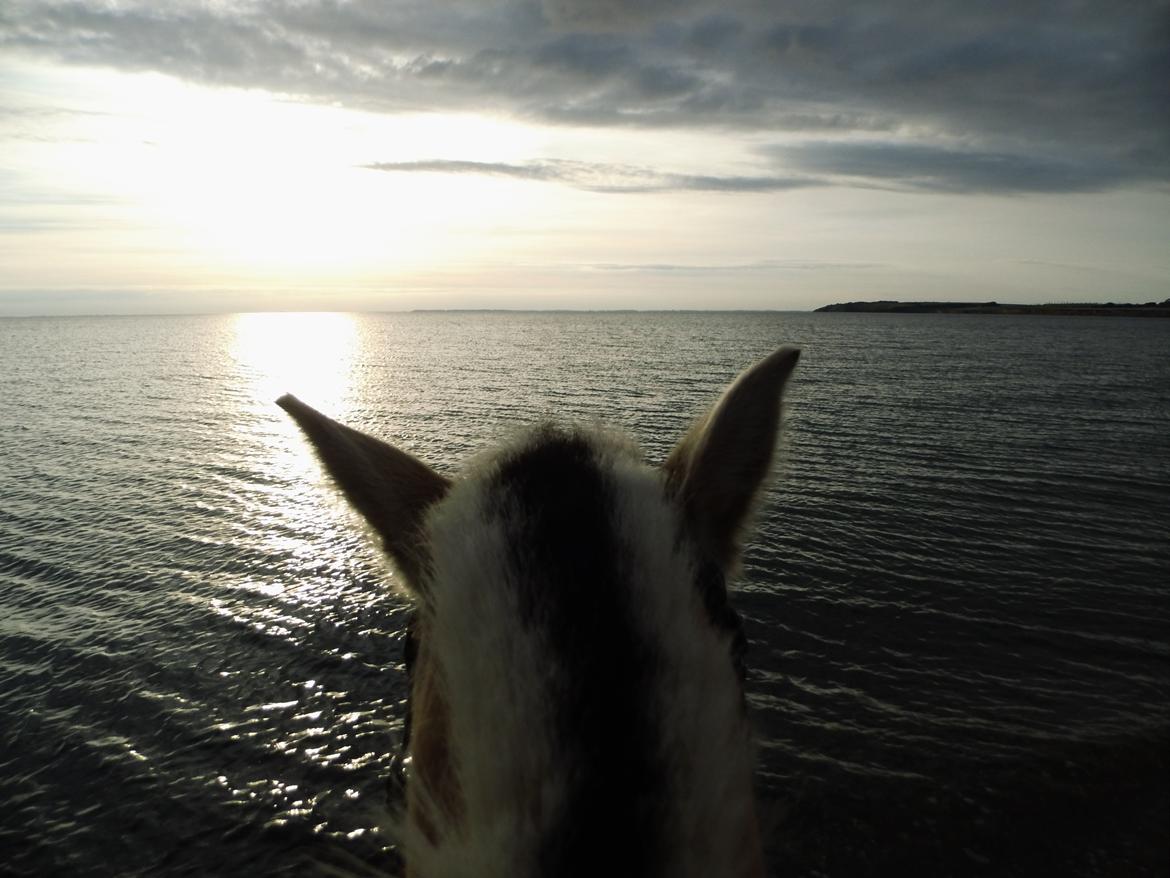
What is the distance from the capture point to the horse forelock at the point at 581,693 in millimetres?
1032

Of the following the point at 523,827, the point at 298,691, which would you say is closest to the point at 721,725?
the point at 523,827

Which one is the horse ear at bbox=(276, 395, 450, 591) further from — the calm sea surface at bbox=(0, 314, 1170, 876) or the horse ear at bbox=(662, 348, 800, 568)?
the horse ear at bbox=(662, 348, 800, 568)

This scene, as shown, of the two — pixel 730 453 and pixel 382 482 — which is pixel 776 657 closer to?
pixel 730 453

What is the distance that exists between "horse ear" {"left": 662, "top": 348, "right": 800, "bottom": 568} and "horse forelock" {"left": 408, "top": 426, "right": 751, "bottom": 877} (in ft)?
1.61

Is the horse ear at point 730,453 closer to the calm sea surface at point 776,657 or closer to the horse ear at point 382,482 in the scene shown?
the calm sea surface at point 776,657

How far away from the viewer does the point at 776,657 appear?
1267 centimetres

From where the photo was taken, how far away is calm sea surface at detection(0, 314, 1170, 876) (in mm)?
8836

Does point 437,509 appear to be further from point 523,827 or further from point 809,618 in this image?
point 809,618

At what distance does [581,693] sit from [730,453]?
1.08 meters

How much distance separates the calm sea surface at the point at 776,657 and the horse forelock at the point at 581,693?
0.25 metres

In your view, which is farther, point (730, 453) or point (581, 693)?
point (730, 453)

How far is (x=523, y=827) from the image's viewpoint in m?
1.03

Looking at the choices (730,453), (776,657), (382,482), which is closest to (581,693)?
(730,453)

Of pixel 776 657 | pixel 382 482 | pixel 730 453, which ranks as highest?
pixel 730 453
